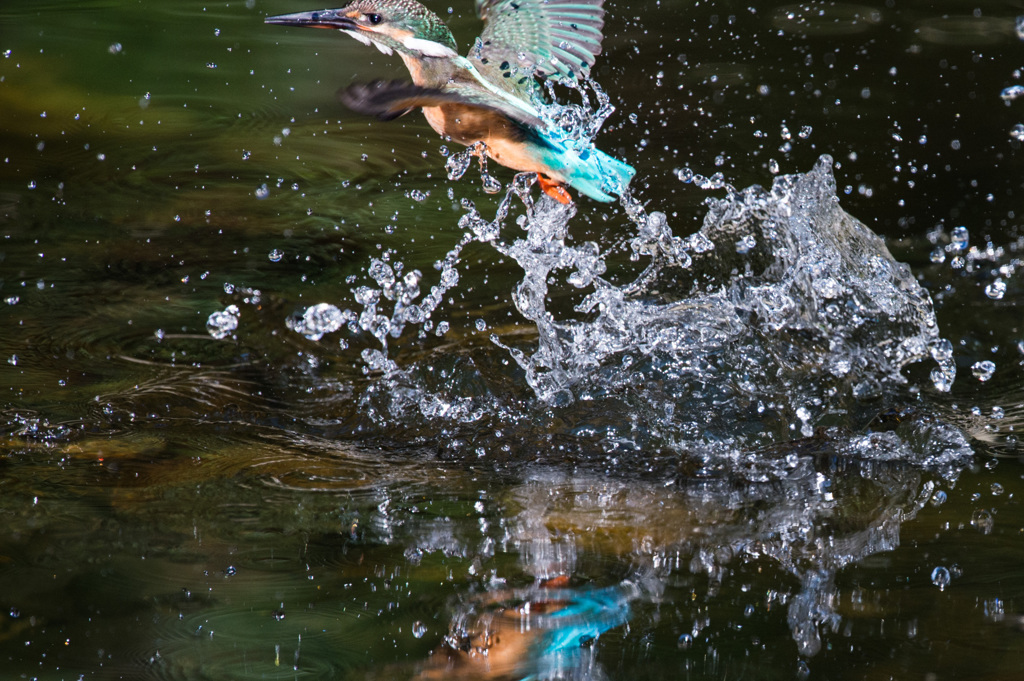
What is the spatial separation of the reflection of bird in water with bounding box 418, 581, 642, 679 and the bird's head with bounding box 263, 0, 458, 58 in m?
0.88

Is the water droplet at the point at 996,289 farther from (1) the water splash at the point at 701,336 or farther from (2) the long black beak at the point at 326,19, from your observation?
(2) the long black beak at the point at 326,19

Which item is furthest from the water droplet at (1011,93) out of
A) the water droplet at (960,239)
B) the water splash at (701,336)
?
the water splash at (701,336)

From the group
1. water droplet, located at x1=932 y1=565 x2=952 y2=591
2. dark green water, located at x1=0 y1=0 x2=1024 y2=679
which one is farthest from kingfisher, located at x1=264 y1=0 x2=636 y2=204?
water droplet, located at x1=932 y1=565 x2=952 y2=591

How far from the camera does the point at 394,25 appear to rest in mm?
1659

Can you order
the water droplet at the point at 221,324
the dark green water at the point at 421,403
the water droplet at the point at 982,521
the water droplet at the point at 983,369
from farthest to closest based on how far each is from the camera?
1. the water droplet at the point at 221,324
2. the water droplet at the point at 983,369
3. the water droplet at the point at 982,521
4. the dark green water at the point at 421,403

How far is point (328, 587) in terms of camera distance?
1.18 metres

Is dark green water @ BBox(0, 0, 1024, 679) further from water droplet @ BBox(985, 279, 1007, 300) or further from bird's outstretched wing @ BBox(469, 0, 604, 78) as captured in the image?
bird's outstretched wing @ BBox(469, 0, 604, 78)

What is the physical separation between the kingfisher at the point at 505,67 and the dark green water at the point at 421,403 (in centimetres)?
44

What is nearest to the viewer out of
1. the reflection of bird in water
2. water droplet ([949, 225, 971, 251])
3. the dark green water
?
the reflection of bird in water

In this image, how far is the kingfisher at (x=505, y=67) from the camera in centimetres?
154

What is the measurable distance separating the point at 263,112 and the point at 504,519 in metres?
1.95

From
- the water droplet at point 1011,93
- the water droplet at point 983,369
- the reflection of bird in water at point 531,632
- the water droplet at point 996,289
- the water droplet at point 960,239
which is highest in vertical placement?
the water droplet at point 1011,93

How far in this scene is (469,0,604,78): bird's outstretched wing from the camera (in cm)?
185

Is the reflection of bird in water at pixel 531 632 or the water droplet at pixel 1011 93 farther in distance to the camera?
the water droplet at pixel 1011 93
